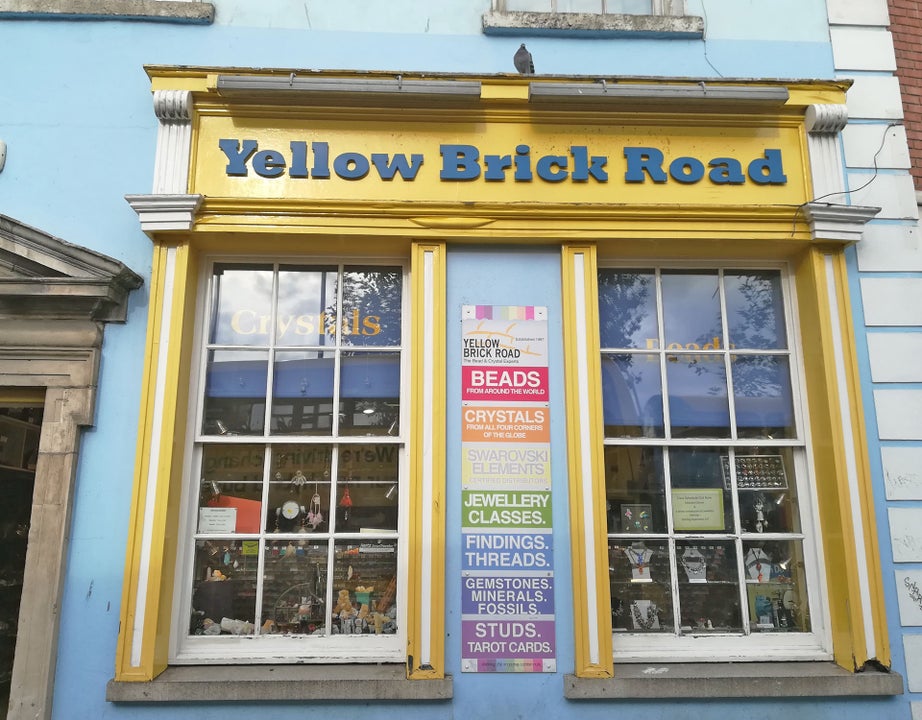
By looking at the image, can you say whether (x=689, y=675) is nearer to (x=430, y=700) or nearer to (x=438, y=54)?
(x=430, y=700)

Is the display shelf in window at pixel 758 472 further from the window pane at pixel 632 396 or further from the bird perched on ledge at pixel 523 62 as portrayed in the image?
the bird perched on ledge at pixel 523 62

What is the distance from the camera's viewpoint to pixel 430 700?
355cm

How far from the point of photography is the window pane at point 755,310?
4309 mm

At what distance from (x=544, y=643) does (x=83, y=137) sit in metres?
4.26

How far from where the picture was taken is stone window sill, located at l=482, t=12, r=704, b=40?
4410 millimetres

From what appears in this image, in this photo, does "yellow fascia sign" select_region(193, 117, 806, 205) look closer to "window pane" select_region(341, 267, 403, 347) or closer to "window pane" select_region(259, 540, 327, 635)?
"window pane" select_region(341, 267, 403, 347)

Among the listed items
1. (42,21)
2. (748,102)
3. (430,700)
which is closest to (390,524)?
(430,700)

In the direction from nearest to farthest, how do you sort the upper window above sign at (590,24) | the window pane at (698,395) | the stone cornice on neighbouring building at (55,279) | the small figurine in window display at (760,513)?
the stone cornice on neighbouring building at (55,279), the small figurine in window display at (760,513), the window pane at (698,395), the upper window above sign at (590,24)

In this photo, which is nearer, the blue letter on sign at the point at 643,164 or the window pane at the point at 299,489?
the window pane at the point at 299,489

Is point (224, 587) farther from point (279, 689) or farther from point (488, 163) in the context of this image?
point (488, 163)

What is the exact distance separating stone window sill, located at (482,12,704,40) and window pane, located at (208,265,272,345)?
2311 millimetres

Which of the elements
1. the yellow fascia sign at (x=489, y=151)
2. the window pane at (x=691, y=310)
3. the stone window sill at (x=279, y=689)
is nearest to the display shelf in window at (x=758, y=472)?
the window pane at (x=691, y=310)

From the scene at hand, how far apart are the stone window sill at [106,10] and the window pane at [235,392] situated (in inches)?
90.3

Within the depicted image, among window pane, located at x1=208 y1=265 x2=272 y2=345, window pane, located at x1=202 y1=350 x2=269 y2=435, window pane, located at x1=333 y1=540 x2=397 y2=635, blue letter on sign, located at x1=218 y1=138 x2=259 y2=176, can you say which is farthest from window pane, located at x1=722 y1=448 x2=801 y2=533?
blue letter on sign, located at x1=218 y1=138 x2=259 y2=176
